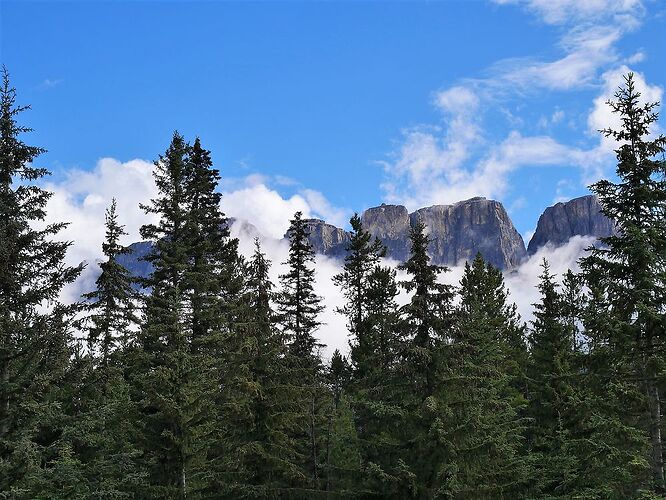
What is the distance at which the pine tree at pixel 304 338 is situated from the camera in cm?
2550

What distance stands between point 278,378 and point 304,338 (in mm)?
7341

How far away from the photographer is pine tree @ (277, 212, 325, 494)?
25500 mm

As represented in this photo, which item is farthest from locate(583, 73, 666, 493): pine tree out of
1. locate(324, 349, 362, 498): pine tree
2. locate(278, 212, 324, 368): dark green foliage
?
locate(278, 212, 324, 368): dark green foliage

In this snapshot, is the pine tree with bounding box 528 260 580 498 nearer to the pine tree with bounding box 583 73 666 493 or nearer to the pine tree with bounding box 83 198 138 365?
the pine tree with bounding box 583 73 666 493

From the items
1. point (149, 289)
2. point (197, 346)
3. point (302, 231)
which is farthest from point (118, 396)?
point (302, 231)

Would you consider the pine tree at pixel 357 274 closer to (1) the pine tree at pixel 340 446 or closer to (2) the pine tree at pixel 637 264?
(1) the pine tree at pixel 340 446

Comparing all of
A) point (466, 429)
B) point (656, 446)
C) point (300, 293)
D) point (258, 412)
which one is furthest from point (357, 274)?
point (656, 446)

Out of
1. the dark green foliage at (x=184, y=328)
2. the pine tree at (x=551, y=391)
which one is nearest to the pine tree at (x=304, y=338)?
the dark green foliage at (x=184, y=328)

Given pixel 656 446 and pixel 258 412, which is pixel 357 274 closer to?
pixel 258 412

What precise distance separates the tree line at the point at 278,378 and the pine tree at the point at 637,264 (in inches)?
2.5

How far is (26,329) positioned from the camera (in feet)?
47.5

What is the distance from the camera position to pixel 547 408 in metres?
27.5

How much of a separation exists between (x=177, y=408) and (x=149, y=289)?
903cm

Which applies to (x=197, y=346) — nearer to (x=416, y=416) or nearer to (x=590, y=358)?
(x=416, y=416)
